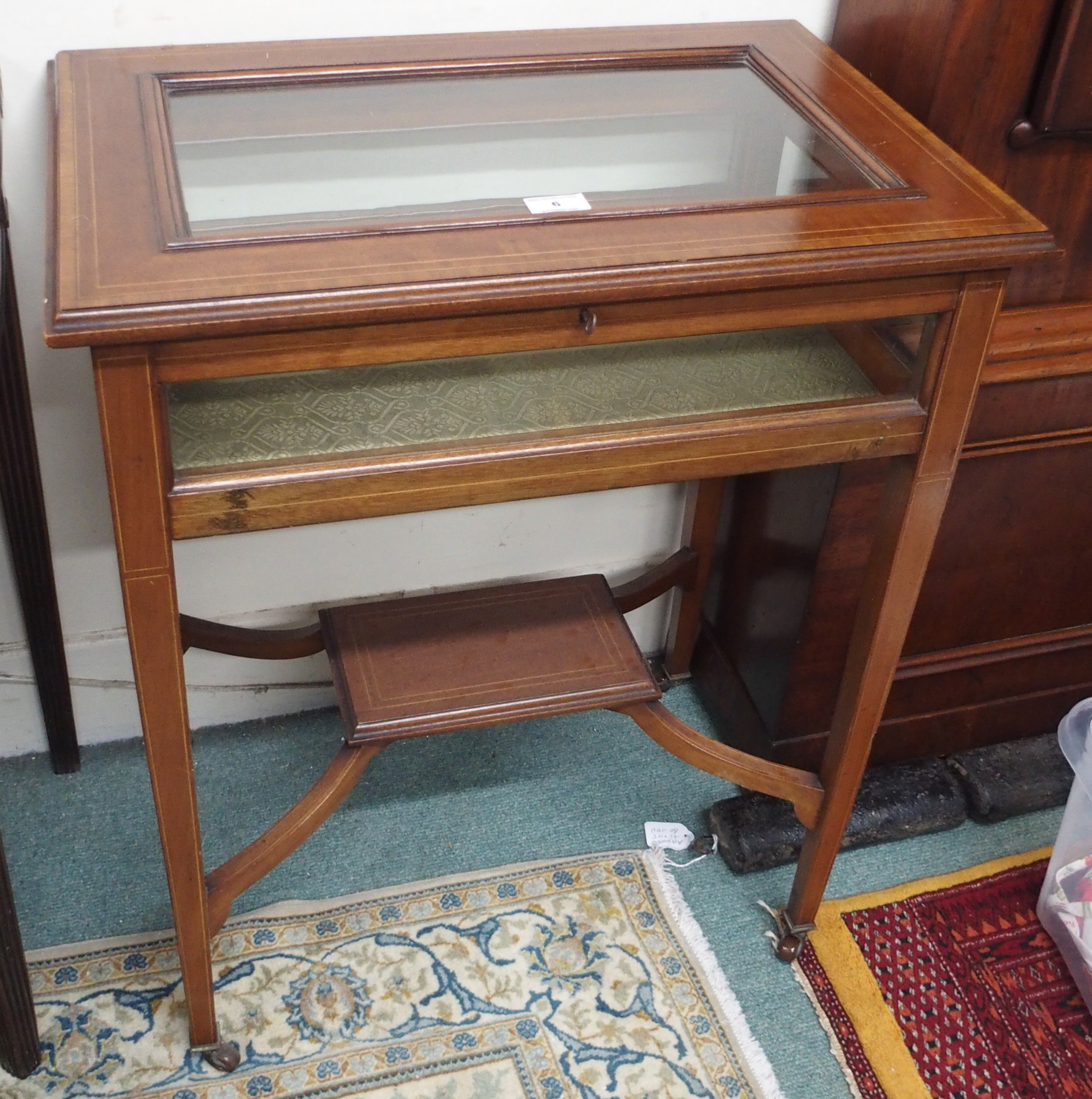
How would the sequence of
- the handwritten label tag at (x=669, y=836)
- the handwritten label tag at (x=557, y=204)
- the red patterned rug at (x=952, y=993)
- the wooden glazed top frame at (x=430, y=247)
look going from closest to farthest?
the wooden glazed top frame at (x=430, y=247) → the handwritten label tag at (x=557, y=204) → the red patterned rug at (x=952, y=993) → the handwritten label tag at (x=669, y=836)

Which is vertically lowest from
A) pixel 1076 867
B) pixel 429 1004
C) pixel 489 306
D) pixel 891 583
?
pixel 429 1004

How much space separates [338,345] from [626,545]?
0.99 m

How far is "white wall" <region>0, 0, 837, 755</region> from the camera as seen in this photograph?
4.38 ft

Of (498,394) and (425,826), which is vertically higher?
(498,394)

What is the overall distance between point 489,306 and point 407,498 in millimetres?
198

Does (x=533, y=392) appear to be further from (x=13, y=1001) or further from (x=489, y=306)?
(x=13, y=1001)

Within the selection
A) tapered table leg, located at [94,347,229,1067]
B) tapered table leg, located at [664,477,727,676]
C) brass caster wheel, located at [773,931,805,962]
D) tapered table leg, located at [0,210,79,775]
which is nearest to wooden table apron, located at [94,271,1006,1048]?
tapered table leg, located at [94,347,229,1067]

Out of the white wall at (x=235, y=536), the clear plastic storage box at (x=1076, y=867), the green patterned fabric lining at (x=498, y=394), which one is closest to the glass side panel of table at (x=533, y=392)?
the green patterned fabric lining at (x=498, y=394)

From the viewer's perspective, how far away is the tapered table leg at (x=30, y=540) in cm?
141

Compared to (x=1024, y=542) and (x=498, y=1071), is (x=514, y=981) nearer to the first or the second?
(x=498, y=1071)

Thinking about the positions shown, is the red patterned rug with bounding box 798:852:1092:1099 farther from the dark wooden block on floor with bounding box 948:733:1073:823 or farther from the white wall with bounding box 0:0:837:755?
the white wall with bounding box 0:0:837:755

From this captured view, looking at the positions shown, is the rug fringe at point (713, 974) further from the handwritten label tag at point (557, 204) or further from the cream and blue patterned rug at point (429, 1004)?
the handwritten label tag at point (557, 204)

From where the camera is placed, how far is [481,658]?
4.77 feet

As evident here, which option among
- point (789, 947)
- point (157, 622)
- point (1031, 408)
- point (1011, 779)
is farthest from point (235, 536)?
point (1011, 779)
